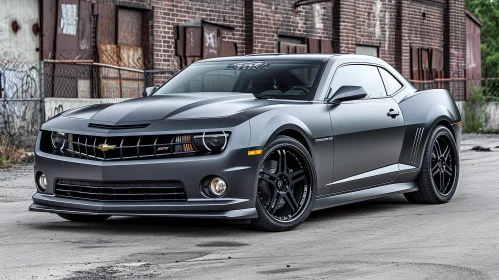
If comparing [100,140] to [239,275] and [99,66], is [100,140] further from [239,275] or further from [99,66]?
[99,66]

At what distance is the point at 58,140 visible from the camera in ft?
27.4

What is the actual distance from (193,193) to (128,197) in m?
0.53

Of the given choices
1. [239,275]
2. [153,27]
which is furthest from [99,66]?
[239,275]

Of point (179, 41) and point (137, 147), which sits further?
point (179, 41)

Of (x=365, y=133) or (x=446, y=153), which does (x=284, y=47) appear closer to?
(x=446, y=153)

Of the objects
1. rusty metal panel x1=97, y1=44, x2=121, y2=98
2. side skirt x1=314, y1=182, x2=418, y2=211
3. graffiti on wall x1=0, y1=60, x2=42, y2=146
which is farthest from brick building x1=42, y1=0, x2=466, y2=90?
side skirt x1=314, y1=182, x2=418, y2=211

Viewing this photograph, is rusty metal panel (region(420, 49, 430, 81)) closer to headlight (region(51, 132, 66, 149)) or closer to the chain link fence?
the chain link fence

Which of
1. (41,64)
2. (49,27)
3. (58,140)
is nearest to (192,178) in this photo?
(58,140)

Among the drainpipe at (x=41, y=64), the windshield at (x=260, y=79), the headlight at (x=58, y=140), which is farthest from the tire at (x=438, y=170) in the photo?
the drainpipe at (x=41, y=64)

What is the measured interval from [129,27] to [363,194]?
11.5 meters

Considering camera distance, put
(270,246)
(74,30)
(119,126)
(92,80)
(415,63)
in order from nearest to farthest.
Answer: (270,246) < (119,126) < (74,30) < (92,80) < (415,63)

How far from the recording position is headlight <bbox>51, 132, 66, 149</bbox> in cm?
830

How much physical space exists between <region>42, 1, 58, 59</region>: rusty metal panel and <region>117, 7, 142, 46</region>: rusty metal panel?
1.93m

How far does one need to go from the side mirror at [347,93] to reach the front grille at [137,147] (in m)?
1.61
